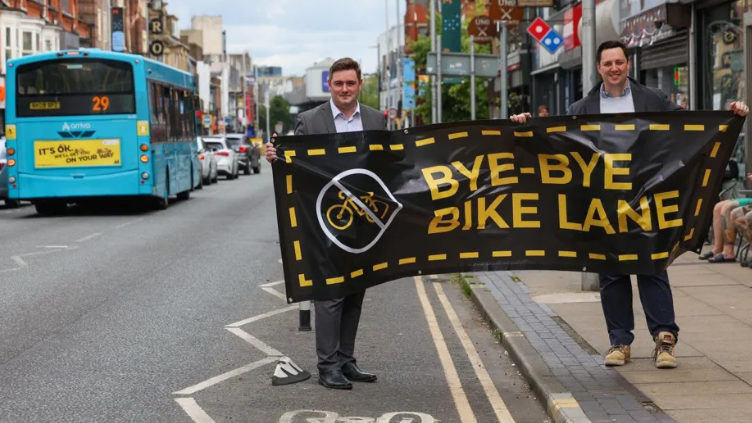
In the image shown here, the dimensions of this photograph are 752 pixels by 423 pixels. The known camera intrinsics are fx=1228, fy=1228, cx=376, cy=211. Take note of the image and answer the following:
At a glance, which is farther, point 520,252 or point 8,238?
point 8,238

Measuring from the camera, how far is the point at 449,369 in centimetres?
834

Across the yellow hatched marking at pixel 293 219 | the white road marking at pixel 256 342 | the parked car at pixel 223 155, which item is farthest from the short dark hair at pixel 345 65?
the parked car at pixel 223 155

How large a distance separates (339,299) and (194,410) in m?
1.13

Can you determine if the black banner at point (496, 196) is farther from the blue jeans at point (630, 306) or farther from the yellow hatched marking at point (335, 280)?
the blue jeans at point (630, 306)

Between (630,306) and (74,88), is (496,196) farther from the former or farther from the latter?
(74,88)

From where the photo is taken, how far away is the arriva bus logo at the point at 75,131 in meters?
24.1

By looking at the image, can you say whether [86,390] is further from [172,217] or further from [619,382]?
[172,217]

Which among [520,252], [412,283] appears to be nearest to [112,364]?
[520,252]

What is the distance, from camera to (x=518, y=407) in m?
7.09

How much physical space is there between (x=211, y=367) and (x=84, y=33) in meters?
61.3

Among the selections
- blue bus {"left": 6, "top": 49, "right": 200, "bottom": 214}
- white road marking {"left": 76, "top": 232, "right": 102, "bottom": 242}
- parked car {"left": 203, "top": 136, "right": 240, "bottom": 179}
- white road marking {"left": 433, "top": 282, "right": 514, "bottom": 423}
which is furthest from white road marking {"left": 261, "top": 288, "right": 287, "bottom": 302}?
parked car {"left": 203, "top": 136, "right": 240, "bottom": 179}

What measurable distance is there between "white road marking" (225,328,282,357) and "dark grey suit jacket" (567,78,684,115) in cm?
285

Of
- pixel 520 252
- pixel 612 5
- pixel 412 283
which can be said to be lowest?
pixel 412 283

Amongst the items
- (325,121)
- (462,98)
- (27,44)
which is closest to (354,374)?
(325,121)
